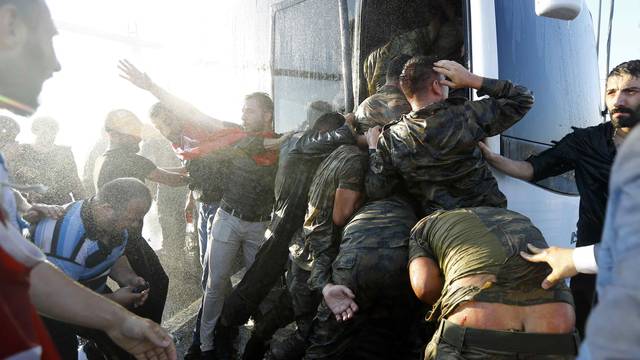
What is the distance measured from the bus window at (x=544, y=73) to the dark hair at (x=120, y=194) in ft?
6.27

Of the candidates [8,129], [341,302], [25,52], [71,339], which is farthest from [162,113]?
[25,52]

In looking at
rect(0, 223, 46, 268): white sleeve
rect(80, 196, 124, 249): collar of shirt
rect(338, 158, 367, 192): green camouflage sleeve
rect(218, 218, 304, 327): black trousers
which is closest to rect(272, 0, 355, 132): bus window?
rect(218, 218, 304, 327): black trousers

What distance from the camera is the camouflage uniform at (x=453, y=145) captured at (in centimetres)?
232

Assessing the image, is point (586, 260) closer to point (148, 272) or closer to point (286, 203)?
point (286, 203)

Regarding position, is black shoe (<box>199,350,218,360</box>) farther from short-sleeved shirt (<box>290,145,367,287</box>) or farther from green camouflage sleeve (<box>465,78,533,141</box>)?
green camouflage sleeve (<box>465,78,533,141</box>)

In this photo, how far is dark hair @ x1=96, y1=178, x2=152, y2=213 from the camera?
2541 mm

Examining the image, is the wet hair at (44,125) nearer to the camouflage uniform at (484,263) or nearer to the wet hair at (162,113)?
the wet hair at (162,113)

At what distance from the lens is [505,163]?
2637 millimetres

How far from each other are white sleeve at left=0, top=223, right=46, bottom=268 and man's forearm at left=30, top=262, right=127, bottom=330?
19 centimetres

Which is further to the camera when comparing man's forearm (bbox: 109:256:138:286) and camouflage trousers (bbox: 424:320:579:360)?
man's forearm (bbox: 109:256:138:286)

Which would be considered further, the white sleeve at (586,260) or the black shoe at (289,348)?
the black shoe at (289,348)

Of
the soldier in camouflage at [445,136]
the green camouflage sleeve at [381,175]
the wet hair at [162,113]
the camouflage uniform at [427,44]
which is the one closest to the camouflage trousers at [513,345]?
the soldier in camouflage at [445,136]

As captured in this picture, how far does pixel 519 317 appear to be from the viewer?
1674 mm

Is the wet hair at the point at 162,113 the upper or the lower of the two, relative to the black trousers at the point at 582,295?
upper
